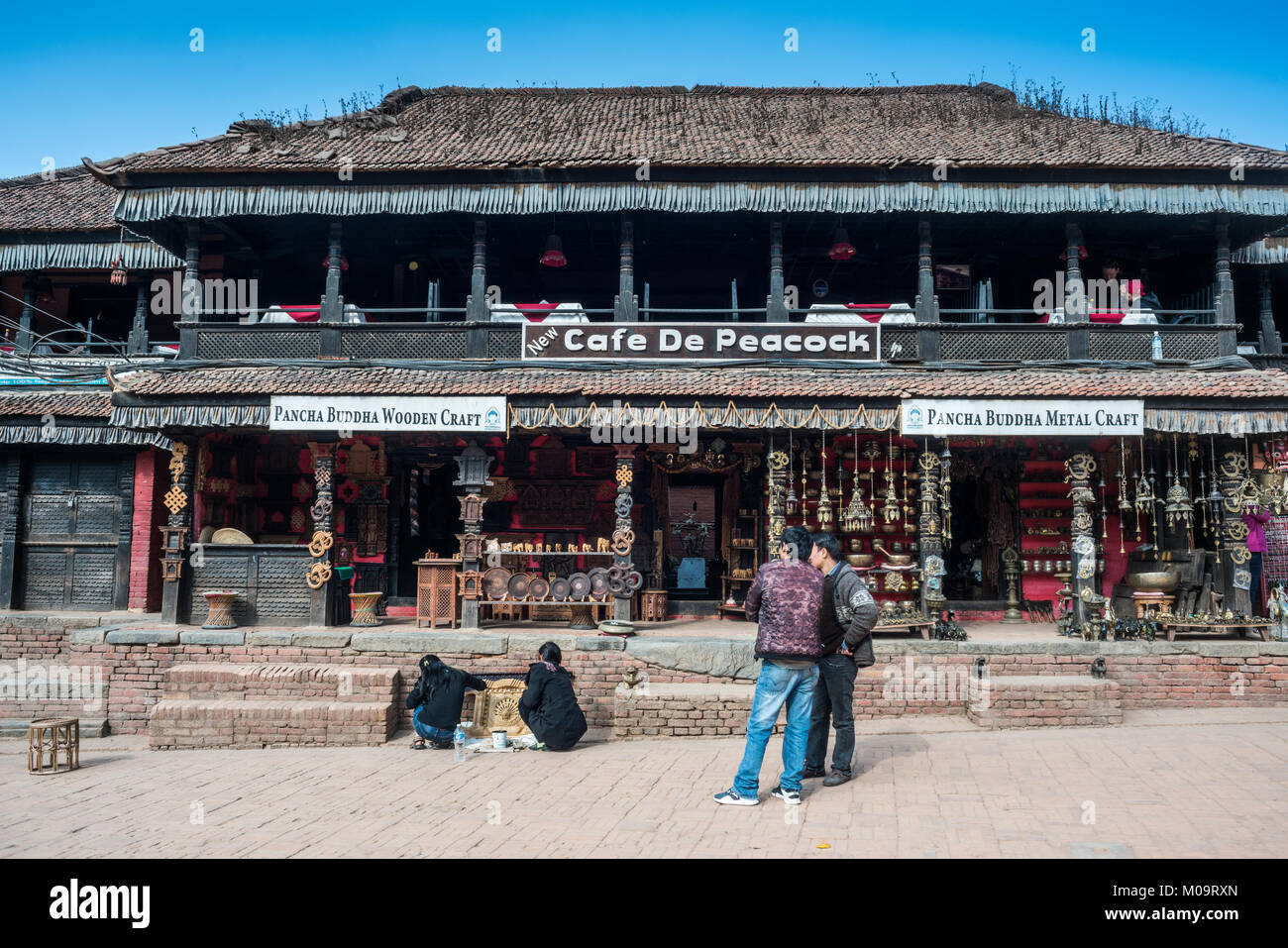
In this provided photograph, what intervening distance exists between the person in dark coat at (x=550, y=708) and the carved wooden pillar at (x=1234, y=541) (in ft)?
28.2

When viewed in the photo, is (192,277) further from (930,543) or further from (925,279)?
(930,543)

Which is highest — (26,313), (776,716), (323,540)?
(26,313)

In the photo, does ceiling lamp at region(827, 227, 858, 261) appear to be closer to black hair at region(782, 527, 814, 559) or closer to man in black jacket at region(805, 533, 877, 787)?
man in black jacket at region(805, 533, 877, 787)

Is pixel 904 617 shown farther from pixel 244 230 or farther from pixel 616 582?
pixel 244 230

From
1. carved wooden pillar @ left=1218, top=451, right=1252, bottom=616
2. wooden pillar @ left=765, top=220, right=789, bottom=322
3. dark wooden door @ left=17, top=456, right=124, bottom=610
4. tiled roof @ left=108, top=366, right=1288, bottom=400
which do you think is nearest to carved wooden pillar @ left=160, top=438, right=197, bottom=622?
tiled roof @ left=108, top=366, right=1288, bottom=400

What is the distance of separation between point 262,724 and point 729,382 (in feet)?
23.5

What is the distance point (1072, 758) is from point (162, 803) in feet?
26.3

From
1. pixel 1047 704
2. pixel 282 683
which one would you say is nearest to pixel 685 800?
pixel 1047 704

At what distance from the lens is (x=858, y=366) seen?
12.5 m

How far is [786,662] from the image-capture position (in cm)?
631

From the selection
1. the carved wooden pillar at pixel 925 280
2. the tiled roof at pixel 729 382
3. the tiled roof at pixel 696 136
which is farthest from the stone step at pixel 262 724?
the carved wooden pillar at pixel 925 280

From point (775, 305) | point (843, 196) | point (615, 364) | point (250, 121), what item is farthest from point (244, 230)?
point (843, 196)

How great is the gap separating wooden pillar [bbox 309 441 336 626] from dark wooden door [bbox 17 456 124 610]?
16.1ft

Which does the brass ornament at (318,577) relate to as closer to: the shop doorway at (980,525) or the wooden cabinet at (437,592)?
the wooden cabinet at (437,592)
